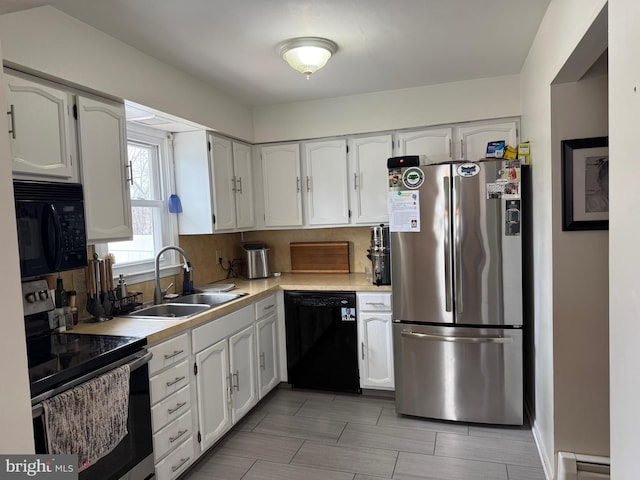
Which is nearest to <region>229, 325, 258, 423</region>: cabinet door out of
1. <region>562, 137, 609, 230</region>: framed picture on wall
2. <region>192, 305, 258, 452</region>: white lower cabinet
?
<region>192, 305, 258, 452</region>: white lower cabinet

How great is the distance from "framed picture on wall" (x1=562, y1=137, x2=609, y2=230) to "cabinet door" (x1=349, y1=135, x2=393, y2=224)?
161 cm

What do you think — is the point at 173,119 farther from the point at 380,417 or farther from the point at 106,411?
the point at 380,417

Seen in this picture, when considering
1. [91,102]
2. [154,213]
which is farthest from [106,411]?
[154,213]

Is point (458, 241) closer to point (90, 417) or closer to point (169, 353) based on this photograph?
point (169, 353)

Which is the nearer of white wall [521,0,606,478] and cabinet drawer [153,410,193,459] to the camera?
white wall [521,0,606,478]

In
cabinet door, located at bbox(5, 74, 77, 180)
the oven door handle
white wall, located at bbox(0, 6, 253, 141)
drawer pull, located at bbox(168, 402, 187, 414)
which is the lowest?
drawer pull, located at bbox(168, 402, 187, 414)

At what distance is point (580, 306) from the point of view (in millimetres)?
2055

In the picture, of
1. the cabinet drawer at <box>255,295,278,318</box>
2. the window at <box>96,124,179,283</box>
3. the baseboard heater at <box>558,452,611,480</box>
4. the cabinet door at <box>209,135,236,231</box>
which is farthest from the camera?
the cabinet door at <box>209,135,236,231</box>

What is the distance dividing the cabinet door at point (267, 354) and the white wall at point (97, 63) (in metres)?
1.55

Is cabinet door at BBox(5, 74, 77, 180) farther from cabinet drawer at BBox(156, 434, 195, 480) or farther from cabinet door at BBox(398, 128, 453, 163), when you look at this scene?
cabinet door at BBox(398, 128, 453, 163)

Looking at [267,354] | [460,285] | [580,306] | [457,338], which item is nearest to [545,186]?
[580,306]

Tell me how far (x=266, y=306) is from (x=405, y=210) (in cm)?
127

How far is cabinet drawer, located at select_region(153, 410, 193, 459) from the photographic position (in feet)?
6.88

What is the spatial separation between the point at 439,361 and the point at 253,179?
2.20m
